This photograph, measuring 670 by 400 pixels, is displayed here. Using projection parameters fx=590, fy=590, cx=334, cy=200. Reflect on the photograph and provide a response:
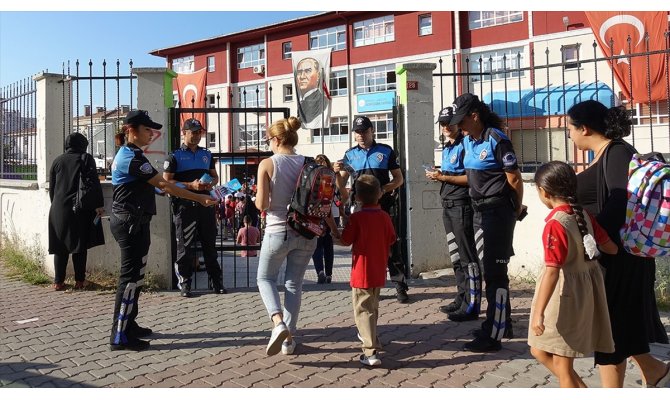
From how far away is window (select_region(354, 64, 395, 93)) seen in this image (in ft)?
122

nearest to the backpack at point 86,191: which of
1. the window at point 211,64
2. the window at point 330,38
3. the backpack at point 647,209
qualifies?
the backpack at point 647,209

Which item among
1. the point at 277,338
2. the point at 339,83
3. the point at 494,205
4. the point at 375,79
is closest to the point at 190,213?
the point at 277,338

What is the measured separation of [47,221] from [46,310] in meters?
1.92

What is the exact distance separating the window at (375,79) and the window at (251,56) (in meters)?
8.52

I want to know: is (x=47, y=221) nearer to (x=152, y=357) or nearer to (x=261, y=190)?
(x=152, y=357)

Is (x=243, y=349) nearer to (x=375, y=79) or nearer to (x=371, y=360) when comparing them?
(x=371, y=360)

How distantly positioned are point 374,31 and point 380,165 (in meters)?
33.4

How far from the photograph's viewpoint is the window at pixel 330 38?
3925 cm

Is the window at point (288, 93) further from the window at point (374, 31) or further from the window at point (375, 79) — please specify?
the window at point (374, 31)

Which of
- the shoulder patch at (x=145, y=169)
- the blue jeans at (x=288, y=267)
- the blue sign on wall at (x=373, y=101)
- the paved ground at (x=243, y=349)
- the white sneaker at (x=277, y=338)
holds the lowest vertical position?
the paved ground at (x=243, y=349)

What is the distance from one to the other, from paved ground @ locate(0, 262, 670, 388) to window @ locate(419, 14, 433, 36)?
31.1 metres

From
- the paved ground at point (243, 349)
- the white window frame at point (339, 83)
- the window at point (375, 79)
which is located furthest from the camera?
the white window frame at point (339, 83)

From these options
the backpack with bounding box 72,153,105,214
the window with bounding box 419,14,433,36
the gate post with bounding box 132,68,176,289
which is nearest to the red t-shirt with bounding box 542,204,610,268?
the gate post with bounding box 132,68,176,289

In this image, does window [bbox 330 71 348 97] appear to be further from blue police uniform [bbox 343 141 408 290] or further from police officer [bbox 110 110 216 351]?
police officer [bbox 110 110 216 351]
